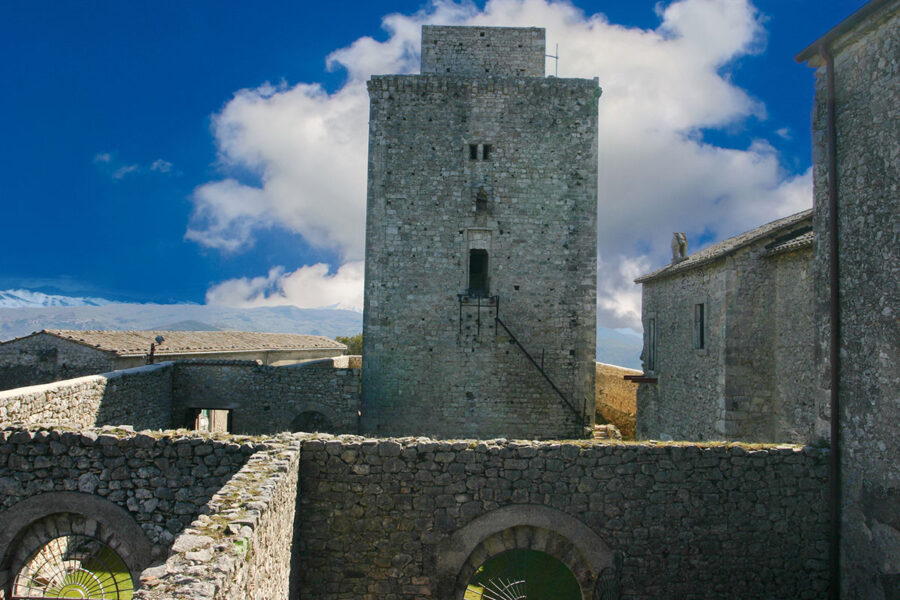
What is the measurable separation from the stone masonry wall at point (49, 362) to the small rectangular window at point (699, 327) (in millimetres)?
17823

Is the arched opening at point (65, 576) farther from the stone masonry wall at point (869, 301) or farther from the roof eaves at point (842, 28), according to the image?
the roof eaves at point (842, 28)

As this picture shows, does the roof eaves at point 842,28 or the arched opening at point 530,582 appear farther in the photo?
the arched opening at point 530,582

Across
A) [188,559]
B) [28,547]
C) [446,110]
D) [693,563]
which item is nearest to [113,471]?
[28,547]

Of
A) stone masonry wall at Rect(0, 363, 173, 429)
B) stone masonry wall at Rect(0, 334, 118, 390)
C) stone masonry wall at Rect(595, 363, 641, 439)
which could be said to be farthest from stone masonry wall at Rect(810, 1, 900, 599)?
stone masonry wall at Rect(0, 334, 118, 390)

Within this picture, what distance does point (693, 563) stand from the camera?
662cm

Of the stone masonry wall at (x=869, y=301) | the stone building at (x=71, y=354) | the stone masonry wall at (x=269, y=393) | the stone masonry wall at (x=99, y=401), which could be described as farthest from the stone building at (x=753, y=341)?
the stone building at (x=71, y=354)

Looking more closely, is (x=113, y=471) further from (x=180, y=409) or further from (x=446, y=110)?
(x=446, y=110)

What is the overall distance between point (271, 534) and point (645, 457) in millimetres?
4484

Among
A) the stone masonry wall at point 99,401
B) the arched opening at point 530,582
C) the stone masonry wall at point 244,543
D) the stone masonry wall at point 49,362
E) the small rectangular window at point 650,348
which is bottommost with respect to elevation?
the arched opening at point 530,582

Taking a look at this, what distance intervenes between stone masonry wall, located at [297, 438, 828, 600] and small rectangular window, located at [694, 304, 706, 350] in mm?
6353

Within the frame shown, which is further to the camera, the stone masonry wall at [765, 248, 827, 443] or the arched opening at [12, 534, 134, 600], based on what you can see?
the stone masonry wall at [765, 248, 827, 443]

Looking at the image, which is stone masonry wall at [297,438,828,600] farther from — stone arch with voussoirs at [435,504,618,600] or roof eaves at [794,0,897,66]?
roof eaves at [794,0,897,66]

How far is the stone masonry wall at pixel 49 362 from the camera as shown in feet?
57.7

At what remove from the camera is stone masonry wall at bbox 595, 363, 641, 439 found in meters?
20.5
